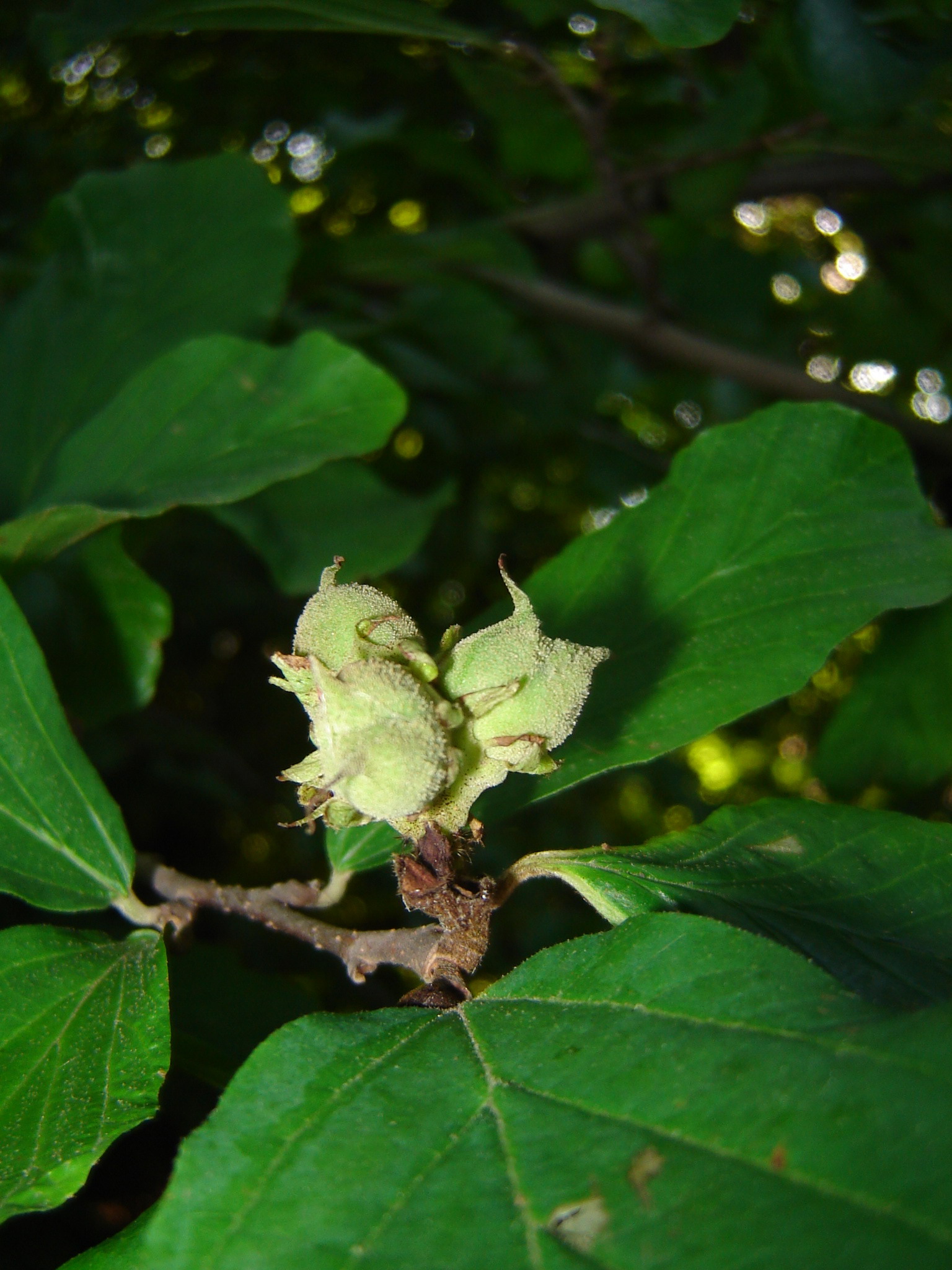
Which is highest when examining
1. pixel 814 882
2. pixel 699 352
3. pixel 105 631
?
pixel 105 631

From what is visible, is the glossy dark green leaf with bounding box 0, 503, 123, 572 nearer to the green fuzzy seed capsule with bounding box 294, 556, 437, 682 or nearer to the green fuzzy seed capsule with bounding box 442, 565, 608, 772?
the green fuzzy seed capsule with bounding box 294, 556, 437, 682

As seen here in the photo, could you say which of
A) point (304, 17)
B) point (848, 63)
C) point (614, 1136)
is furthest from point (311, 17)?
point (614, 1136)

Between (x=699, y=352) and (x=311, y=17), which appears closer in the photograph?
(x=311, y=17)

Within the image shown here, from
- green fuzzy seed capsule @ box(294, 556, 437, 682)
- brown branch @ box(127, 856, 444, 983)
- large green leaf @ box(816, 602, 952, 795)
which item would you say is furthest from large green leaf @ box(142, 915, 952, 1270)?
large green leaf @ box(816, 602, 952, 795)

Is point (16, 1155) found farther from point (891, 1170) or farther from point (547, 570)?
point (547, 570)

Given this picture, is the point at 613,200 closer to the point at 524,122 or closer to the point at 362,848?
the point at 524,122

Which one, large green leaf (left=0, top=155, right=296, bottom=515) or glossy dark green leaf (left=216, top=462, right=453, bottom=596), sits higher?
large green leaf (left=0, top=155, right=296, bottom=515)

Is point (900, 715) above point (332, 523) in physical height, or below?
below

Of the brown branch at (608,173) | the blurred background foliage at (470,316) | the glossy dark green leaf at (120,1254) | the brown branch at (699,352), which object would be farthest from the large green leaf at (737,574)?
the brown branch at (608,173)
